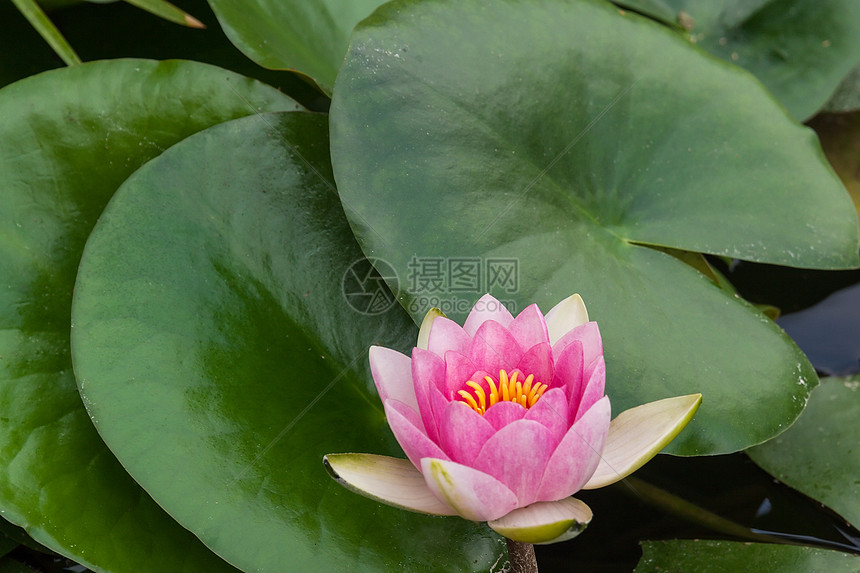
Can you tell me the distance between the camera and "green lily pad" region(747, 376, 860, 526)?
1384mm

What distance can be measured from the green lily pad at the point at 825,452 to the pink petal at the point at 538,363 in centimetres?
84

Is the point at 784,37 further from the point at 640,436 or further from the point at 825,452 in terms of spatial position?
the point at 640,436

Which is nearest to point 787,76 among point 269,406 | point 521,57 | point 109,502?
point 521,57

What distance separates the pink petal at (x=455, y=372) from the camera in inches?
34.1

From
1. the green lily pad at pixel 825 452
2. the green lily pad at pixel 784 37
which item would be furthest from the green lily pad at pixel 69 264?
the green lily pad at pixel 784 37

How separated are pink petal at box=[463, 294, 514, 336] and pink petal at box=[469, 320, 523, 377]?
0.05m

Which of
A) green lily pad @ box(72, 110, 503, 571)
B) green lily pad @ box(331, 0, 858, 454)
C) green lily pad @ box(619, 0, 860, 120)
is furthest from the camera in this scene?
green lily pad @ box(619, 0, 860, 120)

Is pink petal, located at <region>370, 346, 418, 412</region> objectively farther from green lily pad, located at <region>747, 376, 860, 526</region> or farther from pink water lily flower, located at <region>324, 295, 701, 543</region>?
green lily pad, located at <region>747, 376, 860, 526</region>

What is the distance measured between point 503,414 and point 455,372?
0.11 meters

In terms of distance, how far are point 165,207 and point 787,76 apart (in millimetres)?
1959

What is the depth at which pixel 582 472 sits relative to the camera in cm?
80

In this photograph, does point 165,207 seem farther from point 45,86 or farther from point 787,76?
point 787,76

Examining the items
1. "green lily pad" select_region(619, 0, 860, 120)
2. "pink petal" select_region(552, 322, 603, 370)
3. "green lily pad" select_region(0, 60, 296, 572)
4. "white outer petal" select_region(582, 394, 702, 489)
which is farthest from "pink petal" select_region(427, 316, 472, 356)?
"green lily pad" select_region(619, 0, 860, 120)

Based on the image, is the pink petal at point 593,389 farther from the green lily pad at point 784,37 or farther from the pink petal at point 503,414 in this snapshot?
the green lily pad at point 784,37
